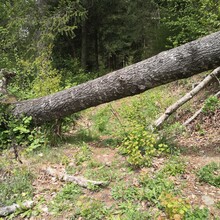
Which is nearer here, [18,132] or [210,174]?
[210,174]

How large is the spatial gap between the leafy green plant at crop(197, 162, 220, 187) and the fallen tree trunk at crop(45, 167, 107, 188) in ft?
4.42

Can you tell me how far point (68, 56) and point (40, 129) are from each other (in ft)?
32.4

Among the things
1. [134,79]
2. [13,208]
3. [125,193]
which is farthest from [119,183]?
[134,79]

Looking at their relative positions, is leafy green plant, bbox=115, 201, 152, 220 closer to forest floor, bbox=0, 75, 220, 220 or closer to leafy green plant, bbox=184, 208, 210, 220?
forest floor, bbox=0, 75, 220, 220

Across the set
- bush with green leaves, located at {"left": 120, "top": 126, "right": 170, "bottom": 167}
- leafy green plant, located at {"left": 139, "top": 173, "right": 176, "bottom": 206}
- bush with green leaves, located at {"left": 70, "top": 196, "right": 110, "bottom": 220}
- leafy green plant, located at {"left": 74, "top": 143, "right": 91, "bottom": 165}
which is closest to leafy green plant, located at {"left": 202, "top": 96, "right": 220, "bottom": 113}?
bush with green leaves, located at {"left": 120, "top": 126, "right": 170, "bottom": 167}

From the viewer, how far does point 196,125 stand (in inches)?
188

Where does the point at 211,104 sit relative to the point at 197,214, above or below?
above

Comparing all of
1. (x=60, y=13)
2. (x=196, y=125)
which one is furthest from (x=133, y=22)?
(x=196, y=125)

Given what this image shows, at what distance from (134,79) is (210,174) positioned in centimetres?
195

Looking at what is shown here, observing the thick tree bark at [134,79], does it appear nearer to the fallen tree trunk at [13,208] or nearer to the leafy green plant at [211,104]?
the leafy green plant at [211,104]

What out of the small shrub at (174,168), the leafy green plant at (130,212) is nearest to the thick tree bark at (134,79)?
the small shrub at (174,168)

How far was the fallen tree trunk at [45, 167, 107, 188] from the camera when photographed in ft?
10.2

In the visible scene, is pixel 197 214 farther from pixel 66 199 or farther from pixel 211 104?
pixel 211 104

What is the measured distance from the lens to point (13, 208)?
2.83m
